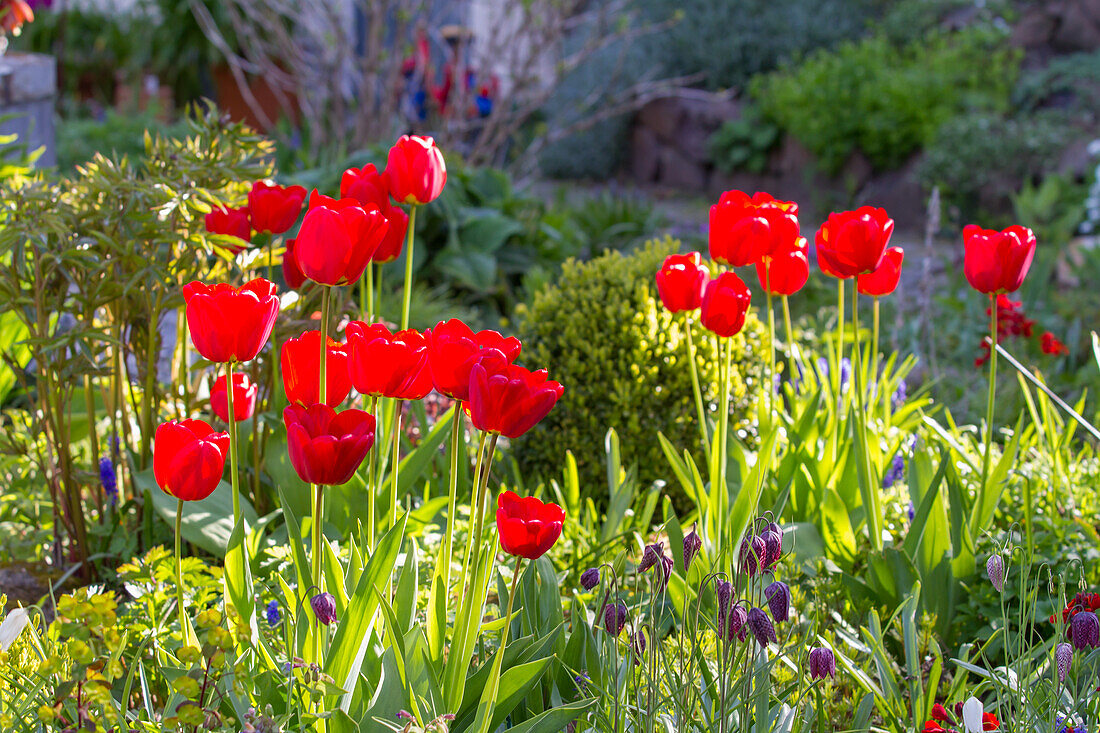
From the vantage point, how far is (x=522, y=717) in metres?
1.55

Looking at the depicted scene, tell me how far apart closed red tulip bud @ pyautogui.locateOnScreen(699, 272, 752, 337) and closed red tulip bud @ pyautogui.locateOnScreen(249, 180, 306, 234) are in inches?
33.7

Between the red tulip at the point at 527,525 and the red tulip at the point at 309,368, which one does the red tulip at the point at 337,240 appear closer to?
the red tulip at the point at 309,368

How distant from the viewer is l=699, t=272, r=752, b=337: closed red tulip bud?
5.85 ft

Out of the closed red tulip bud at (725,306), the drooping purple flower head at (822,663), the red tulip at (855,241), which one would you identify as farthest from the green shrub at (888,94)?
the drooping purple flower head at (822,663)

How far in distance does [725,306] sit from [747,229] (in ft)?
0.54

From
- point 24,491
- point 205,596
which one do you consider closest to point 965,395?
point 205,596

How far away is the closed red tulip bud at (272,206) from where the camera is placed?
1.87 m

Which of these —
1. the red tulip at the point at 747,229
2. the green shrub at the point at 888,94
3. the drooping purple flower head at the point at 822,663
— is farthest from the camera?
the green shrub at the point at 888,94

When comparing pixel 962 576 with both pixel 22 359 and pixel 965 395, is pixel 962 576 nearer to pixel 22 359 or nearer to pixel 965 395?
pixel 965 395

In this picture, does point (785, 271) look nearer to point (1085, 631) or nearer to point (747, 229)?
point (747, 229)

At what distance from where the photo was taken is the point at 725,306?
70.3 inches

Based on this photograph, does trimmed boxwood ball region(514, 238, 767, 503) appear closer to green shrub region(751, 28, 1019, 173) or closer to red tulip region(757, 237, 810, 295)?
red tulip region(757, 237, 810, 295)

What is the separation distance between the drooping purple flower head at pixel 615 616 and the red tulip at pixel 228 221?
1.21m

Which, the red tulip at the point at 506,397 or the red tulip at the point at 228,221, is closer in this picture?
Answer: the red tulip at the point at 506,397
